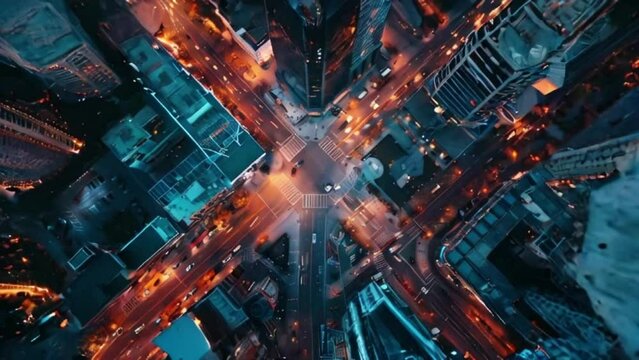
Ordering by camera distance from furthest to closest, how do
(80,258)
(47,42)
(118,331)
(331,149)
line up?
(331,149), (118,331), (80,258), (47,42)

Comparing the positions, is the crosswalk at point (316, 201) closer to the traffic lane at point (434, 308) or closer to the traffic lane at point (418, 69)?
the traffic lane at point (418, 69)

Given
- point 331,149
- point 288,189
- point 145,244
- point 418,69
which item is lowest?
point 288,189

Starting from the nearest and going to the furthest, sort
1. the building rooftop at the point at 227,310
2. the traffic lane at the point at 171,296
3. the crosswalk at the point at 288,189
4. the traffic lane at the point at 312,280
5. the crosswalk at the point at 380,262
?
1. the building rooftop at the point at 227,310
2. the traffic lane at the point at 171,296
3. the traffic lane at the point at 312,280
4. the crosswalk at the point at 380,262
5. the crosswalk at the point at 288,189

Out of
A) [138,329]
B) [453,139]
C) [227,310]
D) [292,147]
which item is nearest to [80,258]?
[138,329]

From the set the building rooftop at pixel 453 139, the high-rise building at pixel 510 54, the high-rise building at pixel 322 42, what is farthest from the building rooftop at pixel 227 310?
the high-rise building at pixel 510 54

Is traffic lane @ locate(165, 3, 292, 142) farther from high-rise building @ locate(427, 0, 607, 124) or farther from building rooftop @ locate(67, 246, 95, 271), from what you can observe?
building rooftop @ locate(67, 246, 95, 271)

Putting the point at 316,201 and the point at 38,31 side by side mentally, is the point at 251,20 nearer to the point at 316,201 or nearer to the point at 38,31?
the point at 38,31
